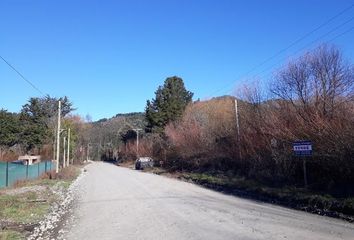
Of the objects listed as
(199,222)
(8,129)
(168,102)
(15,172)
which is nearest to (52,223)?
(199,222)

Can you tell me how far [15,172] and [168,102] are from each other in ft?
153

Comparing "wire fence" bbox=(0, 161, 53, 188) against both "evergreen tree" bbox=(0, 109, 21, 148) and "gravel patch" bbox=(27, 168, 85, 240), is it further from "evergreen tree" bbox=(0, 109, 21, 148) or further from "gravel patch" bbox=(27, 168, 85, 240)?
"evergreen tree" bbox=(0, 109, 21, 148)

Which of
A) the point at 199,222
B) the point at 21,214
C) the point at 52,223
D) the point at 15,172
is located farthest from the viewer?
the point at 15,172

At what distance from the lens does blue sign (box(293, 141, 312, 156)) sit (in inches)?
821

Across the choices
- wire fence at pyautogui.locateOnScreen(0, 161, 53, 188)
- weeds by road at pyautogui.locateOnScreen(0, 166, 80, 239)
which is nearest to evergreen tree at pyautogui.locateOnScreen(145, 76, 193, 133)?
wire fence at pyautogui.locateOnScreen(0, 161, 53, 188)

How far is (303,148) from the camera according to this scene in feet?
69.4

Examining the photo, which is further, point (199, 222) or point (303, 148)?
point (303, 148)

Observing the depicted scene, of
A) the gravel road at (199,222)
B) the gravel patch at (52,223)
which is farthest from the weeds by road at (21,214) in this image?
the gravel road at (199,222)

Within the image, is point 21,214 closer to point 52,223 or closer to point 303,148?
point 52,223

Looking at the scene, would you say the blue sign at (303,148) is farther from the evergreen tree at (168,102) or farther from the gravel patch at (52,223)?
the evergreen tree at (168,102)

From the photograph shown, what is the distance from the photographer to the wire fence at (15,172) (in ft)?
101

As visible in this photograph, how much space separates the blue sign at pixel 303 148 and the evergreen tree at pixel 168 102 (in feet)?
187

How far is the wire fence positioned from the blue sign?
19137mm

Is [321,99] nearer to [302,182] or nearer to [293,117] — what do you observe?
[293,117]
